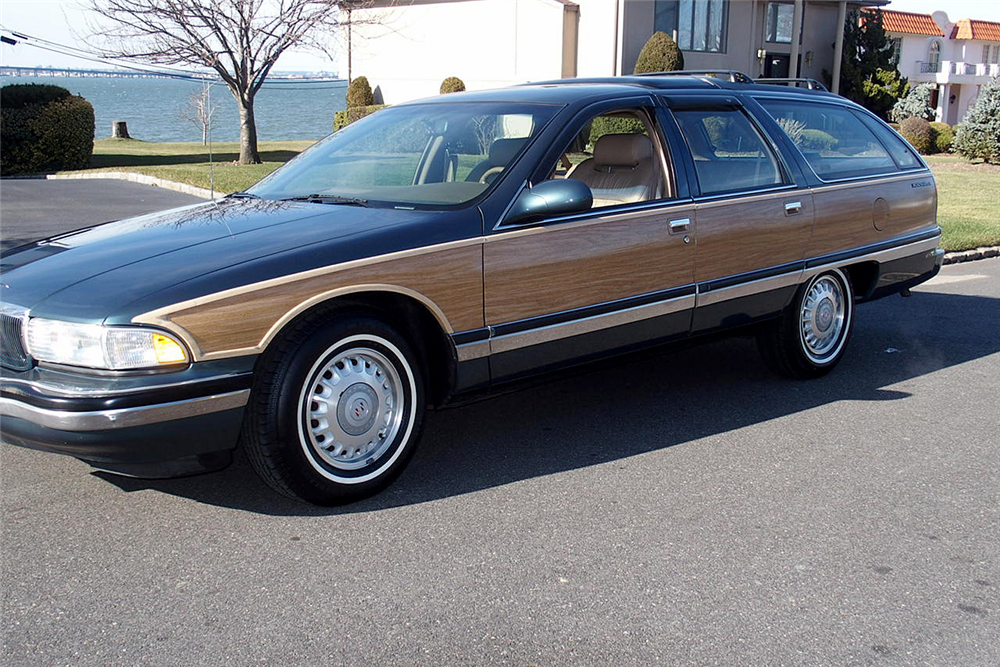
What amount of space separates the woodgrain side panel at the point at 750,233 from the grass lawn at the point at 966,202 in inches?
241

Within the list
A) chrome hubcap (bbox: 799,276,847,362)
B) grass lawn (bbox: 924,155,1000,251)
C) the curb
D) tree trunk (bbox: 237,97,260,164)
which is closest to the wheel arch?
chrome hubcap (bbox: 799,276,847,362)

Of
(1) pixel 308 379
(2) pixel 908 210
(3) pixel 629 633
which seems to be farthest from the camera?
(2) pixel 908 210

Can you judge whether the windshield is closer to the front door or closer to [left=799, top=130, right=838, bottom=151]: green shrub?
the front door

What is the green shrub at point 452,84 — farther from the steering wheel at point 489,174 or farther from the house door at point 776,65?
the steering wheel at point 489,174

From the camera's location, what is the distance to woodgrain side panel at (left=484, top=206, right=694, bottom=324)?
450 cm

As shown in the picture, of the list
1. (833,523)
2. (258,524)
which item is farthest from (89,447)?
(833,523)

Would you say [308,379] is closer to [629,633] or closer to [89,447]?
[89,447]

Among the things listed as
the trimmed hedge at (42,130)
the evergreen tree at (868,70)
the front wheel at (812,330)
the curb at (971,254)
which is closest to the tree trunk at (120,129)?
the trimmed hedge at (42,130)

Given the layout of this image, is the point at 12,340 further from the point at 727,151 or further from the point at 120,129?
the point at 120,129

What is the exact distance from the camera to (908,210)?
672cm

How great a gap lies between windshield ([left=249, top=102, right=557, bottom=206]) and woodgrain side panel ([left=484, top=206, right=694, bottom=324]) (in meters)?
0.36

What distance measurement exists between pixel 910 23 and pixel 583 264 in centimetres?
6137

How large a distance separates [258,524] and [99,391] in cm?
83

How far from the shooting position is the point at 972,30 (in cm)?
6306
